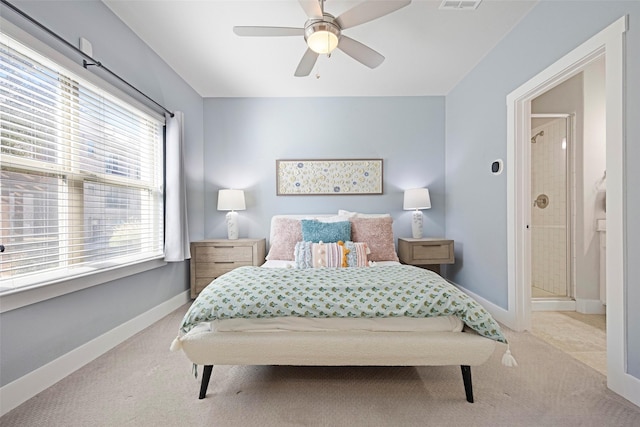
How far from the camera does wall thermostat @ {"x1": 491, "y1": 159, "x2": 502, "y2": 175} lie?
2.70 metres

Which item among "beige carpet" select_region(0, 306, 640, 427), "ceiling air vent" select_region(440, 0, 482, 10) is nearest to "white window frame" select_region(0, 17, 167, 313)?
"beige carpet" select_region(0, 306, 640, 427)

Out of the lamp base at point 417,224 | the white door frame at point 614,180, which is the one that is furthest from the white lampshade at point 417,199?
the white door frame at point 614,180

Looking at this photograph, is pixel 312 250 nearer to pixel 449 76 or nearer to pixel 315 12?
pixel 315 12

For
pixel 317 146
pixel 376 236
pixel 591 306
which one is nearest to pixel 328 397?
pixel 376 236

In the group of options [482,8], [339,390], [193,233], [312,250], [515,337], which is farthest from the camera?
[193,233]

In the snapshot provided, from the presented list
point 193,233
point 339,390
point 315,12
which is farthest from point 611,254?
point 193,233

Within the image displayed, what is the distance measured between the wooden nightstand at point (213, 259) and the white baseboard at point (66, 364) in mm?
615

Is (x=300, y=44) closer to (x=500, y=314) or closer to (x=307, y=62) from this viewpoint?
(x=307, y=62)

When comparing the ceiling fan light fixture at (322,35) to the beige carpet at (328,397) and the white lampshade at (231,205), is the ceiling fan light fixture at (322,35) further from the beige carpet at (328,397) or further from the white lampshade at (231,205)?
the beige carpet at (328,397)

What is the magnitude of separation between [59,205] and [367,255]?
2.44 metres

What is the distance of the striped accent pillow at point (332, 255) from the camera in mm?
2789

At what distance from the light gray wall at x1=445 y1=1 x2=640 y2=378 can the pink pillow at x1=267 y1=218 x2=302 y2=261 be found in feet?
6.27

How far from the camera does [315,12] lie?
6.17 ft

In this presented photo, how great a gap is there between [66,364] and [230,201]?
2.09 meters
